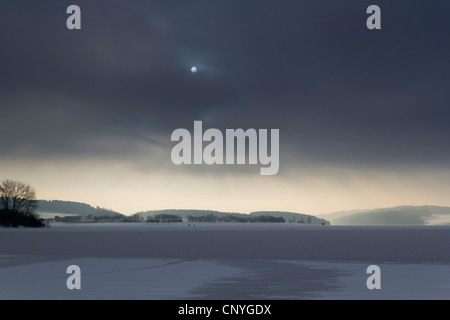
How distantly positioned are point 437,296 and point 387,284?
4.38 m

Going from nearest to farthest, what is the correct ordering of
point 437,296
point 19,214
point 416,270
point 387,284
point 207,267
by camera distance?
point 437,296 < point 387,284 < point 416,270 < point 207,267 < point 19,214

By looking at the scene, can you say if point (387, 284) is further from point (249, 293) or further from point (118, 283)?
point (118, 283)
